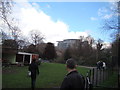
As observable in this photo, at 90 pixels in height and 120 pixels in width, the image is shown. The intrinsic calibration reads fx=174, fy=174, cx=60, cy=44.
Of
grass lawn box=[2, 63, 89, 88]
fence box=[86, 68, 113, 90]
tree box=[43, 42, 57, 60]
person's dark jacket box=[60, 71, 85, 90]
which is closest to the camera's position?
person's dark jacket box=[60, 71, 85, 90]

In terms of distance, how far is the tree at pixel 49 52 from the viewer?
70562 mm

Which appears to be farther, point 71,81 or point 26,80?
point 26,80

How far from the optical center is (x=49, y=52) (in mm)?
71625

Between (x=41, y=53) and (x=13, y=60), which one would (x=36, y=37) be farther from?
(x=13, y=60)

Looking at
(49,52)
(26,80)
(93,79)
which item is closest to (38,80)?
(26,80)

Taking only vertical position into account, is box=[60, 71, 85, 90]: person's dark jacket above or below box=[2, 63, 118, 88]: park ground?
above

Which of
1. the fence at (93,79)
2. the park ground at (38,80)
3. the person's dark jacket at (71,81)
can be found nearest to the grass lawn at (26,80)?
the park ground at (38,80)

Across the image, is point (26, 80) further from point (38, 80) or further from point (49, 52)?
point (49, 52)

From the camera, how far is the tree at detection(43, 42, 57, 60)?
232 feet

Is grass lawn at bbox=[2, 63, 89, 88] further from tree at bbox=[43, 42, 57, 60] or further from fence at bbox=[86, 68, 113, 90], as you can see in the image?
tree at bbox=[43, 42, 57, 60]

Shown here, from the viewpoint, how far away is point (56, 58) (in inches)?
2879

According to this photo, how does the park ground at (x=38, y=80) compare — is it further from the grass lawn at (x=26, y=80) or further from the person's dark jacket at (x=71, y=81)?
the person's dark jacket at (x=71, y=81)

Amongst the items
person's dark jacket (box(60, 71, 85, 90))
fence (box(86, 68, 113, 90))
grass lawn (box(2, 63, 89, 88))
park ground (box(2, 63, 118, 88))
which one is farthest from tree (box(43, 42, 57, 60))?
person's dark jacket (box(60, 71, 85, 90))

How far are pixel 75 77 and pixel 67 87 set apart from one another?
0.81ft
